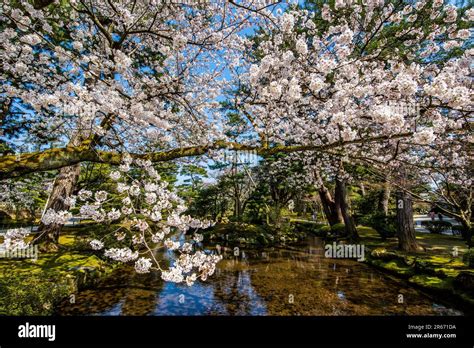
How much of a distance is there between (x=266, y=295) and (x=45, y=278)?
19.0 ft

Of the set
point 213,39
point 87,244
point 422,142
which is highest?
point 213,39

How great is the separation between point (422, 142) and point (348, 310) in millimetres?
5219

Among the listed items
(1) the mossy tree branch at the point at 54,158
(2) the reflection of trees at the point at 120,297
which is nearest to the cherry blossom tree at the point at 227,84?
(1) the mossy tree branch at the point at 54,158

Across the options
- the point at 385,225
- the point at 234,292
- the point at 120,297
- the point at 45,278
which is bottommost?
the point at 234,292

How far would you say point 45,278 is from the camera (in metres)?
6.14

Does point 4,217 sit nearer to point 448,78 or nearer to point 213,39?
point 213,39

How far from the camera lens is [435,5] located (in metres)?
4.34

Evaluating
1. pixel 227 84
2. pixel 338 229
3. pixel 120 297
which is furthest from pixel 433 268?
pixel 120 297

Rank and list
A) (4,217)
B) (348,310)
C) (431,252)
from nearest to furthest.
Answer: (348,310) → (431,252) → (4,217)

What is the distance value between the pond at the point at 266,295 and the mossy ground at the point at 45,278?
1.18ft

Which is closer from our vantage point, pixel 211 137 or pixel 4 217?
pixel 211 137

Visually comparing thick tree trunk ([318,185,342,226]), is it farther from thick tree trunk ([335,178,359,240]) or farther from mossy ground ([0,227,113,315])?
mossy ground ([0,227,113,315])

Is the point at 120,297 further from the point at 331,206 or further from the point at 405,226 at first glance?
the point at 331,206
